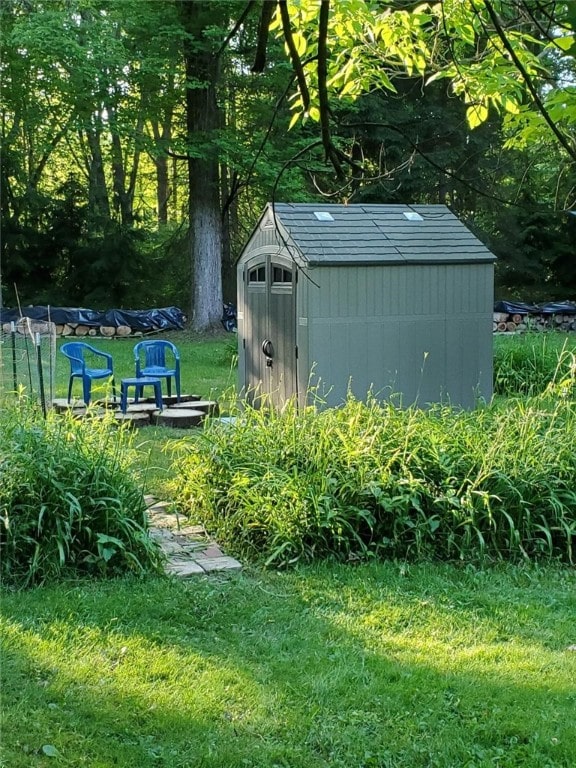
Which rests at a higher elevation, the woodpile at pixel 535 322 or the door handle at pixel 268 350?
the door handle at pixel 268 350

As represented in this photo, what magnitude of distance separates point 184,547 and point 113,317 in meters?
14.8

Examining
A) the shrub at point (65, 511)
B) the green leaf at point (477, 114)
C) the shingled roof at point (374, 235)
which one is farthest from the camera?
the shingled roof at point (374, 235)

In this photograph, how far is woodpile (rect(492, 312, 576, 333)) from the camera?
19906 millimetres

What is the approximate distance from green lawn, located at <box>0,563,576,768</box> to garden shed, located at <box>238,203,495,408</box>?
11.7ft

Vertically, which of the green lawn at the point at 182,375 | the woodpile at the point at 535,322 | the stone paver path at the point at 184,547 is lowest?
the stone paver path at the point at 184,547

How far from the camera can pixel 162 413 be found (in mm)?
8828

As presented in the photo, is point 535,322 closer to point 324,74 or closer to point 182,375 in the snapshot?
point 182,375

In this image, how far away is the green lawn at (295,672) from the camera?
2725 mm

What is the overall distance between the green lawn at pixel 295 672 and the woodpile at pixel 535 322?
16002mm

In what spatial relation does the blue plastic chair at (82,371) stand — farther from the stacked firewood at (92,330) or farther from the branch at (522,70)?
the stacked firewood at (92,330)

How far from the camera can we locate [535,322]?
20.3 metres

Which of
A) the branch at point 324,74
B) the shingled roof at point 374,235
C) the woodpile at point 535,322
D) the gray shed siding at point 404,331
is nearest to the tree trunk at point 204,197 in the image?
the woodpile at point 535,322

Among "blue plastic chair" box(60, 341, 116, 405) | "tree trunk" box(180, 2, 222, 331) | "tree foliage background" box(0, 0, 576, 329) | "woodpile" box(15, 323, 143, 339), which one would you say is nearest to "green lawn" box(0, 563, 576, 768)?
"blue plastic chair" box(60, 341, 116, 405)

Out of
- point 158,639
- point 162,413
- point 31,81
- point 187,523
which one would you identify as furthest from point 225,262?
point 158,639
